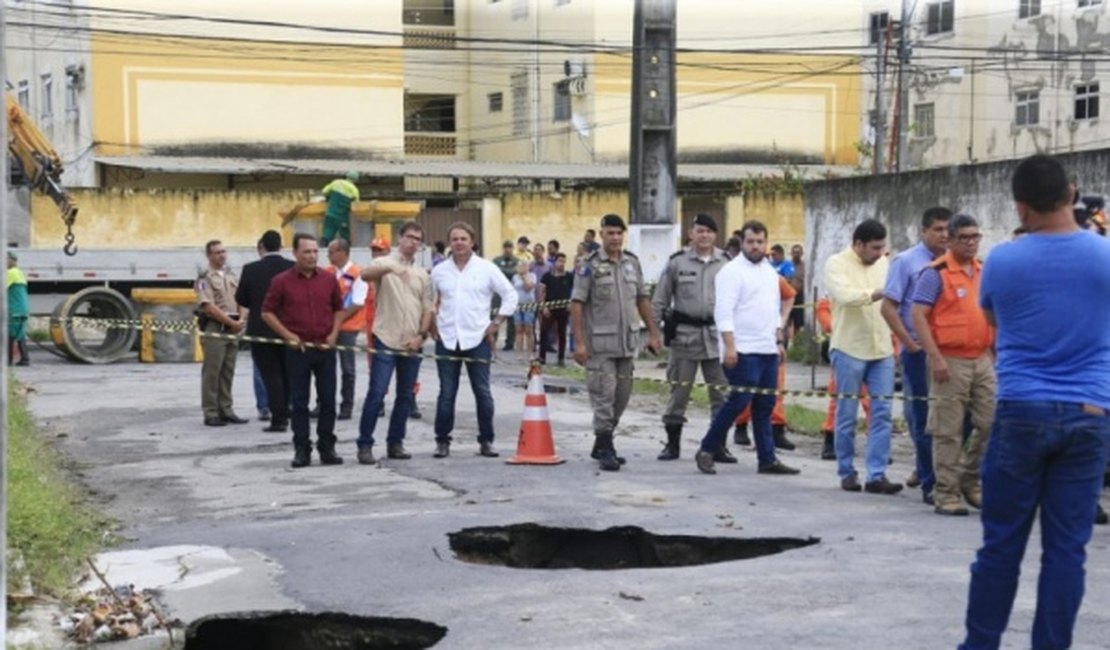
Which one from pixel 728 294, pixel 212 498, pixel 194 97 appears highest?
pixel 194 97

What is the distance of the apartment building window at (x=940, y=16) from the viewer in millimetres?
47875

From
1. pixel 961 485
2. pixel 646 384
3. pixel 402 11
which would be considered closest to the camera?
pixel 961 485

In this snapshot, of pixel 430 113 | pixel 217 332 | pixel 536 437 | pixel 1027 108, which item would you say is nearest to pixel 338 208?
pixel 217 332

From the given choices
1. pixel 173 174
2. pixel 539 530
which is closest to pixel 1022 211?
pixel 539 530

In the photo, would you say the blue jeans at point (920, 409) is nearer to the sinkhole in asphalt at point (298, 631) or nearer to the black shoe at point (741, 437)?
the black shoe at point (741, 437)

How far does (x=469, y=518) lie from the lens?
10164 millimetres

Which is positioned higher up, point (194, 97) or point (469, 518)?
point (194, 97)

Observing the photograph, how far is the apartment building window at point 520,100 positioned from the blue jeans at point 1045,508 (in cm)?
4434

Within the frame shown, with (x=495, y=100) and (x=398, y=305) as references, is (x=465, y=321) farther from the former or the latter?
(x=495, y=100)

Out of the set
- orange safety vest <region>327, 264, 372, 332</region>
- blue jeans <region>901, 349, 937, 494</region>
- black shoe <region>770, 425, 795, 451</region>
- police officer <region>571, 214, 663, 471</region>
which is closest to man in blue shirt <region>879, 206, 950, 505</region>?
blue jeans <region>901, 349, 937, 494</region>

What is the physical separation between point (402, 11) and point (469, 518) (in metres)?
41.9

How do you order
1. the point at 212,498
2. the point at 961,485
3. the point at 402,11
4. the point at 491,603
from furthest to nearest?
1. the point at 402,11
2. the point at 212,498
3. the point at 961,485
4. the point at 491,603

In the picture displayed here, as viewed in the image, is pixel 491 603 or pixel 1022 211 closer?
pixel 1022 211

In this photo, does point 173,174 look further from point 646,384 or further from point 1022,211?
point 1022,211
